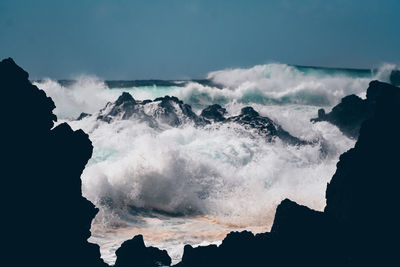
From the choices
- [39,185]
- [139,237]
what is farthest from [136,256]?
[39,185]

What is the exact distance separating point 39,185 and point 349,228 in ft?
97.7

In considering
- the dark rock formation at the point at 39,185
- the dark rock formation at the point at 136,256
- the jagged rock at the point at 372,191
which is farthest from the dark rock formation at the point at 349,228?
the dark rock formation at the point at 39,185

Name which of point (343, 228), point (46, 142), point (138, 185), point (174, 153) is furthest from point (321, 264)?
point (174, 153)

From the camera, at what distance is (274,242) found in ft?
179

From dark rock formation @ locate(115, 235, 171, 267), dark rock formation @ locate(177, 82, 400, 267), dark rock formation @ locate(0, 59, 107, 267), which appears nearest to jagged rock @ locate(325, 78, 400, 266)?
dark rock formation @ locate(177, 82, 400, 267)

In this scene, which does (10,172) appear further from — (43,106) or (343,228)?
(343,228)

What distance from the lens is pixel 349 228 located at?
54.8m

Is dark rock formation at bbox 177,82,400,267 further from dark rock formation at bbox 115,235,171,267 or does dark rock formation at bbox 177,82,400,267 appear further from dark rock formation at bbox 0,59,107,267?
dark rock formation at bbox 0,59,107,267

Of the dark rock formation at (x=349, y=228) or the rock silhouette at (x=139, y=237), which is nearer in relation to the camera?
the rock silhouette at (x=139, y=237)

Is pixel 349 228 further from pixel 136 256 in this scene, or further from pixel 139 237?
pixel 136 256

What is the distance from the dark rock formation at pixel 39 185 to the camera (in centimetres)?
4896

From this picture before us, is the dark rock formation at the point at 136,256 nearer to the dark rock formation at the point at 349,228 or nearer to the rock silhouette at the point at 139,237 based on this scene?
the rock silhouette at the point at 139,237

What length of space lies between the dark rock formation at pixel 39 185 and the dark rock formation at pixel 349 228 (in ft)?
36.9

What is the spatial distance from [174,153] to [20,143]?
140 metres
